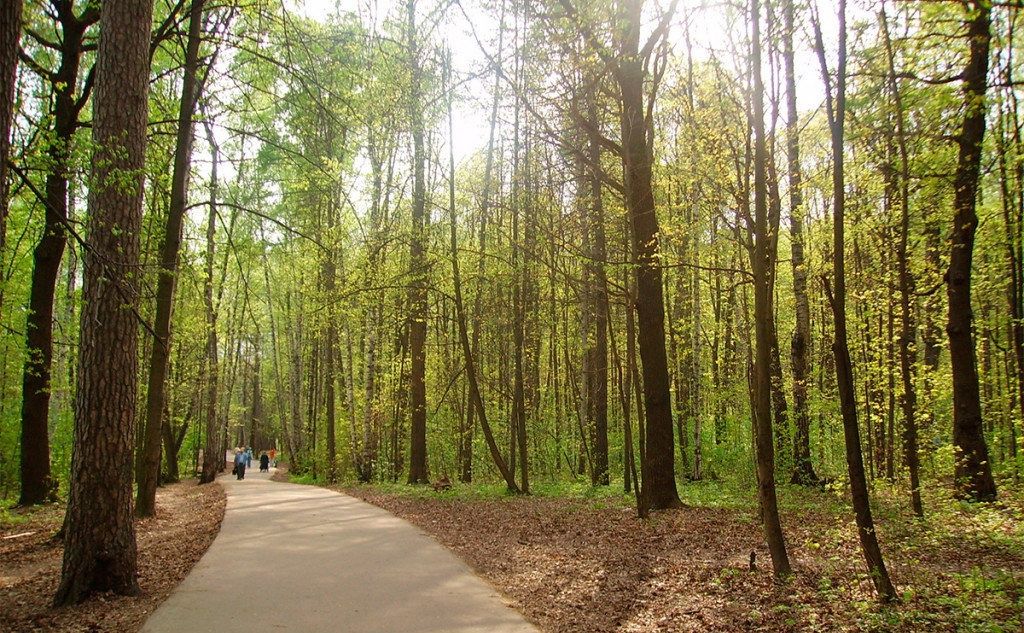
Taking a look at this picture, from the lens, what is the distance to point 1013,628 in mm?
4609

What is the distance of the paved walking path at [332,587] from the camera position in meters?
5.48

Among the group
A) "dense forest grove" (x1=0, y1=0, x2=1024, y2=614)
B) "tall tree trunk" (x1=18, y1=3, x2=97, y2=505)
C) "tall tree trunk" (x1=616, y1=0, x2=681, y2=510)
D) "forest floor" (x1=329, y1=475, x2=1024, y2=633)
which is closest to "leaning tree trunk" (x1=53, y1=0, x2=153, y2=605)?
"dense forest grove" (x1=0, y1=0, x2=1024, y2=614)

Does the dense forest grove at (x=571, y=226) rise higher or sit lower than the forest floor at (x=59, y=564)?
higher

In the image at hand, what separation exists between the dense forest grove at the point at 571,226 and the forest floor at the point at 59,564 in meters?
→ 0.36

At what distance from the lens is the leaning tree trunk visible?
6.14 meters

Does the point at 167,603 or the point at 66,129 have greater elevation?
the point at 66,129

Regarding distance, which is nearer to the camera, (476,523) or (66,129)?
(66,129)

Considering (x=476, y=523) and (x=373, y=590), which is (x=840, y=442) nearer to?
(x=476, y=523)

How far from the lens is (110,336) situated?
6.29 meters

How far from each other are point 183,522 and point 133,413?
22.2ft


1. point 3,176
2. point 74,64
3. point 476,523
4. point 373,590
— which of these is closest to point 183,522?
point 476,523

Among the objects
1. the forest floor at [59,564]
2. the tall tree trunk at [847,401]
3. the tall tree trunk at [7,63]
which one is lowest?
the forest floor at [59,564]

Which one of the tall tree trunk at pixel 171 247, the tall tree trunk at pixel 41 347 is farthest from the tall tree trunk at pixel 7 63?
the tall tree trunk at pixel 41 347

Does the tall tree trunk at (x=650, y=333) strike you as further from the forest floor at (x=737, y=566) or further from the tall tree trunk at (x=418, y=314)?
the tall tree trunk at (x=418, y=314)
